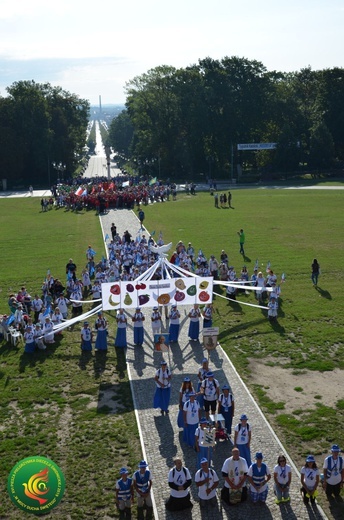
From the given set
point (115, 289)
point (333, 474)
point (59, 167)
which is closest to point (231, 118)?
point (59, 167)

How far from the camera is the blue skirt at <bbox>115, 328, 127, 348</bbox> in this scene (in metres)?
18.3

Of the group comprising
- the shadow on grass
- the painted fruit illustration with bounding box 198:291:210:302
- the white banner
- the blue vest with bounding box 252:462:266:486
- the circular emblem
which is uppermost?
the white banner

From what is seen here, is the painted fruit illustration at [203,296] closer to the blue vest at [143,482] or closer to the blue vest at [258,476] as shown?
the blue vest at [258,476]

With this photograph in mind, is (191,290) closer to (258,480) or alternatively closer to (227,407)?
(227,407)

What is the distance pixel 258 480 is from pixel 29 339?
10.1 m

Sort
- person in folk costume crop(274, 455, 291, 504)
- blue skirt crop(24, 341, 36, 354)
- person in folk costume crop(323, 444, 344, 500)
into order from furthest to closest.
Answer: blue skirt crop(24, 341, 36, 354), person in folk costume crop(323, 444, 344, 500), person in folk costume crop(274, 455, 291, 504)

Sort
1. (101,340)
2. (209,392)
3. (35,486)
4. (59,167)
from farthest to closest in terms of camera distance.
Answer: (59,167), (101,340), (209,392), (35,486)

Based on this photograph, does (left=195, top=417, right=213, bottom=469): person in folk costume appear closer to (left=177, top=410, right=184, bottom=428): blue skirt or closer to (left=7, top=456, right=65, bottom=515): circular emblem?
(left=177, top=410, right=184, bottom=428): blue skirt

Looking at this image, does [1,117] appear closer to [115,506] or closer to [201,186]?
[201,186]

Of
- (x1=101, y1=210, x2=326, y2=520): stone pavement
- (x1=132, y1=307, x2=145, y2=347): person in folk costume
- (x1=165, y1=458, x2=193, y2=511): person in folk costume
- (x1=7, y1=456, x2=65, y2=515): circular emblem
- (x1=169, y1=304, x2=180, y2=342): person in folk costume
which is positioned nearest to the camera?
(x1=7, y1=456, x2=65, y2=515): circular emblem

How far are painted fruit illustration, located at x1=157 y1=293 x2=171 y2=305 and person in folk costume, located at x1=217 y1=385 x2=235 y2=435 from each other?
569 cm

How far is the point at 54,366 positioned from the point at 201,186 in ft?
184

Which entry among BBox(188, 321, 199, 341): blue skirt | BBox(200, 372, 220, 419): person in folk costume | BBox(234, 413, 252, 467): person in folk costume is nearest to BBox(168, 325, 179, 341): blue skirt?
BBox(188, 321, 199, 341): blue skirt

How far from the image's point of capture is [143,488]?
10.4 metres
